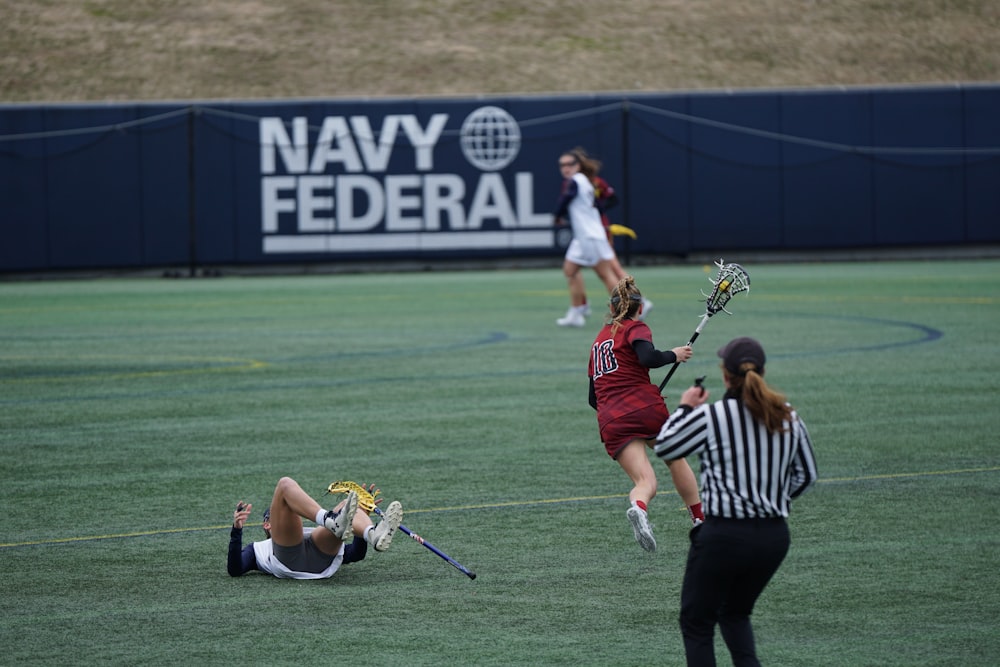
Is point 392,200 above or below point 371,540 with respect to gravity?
above

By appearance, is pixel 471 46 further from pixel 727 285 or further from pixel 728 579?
pixel 728 579

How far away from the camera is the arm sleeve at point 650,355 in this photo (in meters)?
8.52

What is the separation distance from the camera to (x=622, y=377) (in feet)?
29.1

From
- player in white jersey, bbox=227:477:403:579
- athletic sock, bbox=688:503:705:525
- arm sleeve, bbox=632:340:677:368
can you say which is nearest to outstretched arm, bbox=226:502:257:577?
player in white jersey, bbox=227:477:403:579

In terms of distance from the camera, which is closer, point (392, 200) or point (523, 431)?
point (523, 431)

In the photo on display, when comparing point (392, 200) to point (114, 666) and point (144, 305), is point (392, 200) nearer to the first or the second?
point (144, 305)

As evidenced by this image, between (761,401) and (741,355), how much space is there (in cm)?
20

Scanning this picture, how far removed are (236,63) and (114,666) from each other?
37.0m

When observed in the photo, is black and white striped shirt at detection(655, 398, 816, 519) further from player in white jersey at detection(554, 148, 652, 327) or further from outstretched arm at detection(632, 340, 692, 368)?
player in white jersey at detection(554, 148, 652, 327)

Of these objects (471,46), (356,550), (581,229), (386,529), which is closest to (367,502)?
(356,550)

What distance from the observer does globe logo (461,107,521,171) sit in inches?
1283

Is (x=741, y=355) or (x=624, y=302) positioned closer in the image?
(x=741, y=355)

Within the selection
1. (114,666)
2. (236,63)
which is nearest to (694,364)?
(114,666)

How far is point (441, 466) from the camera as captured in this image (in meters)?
11.3
